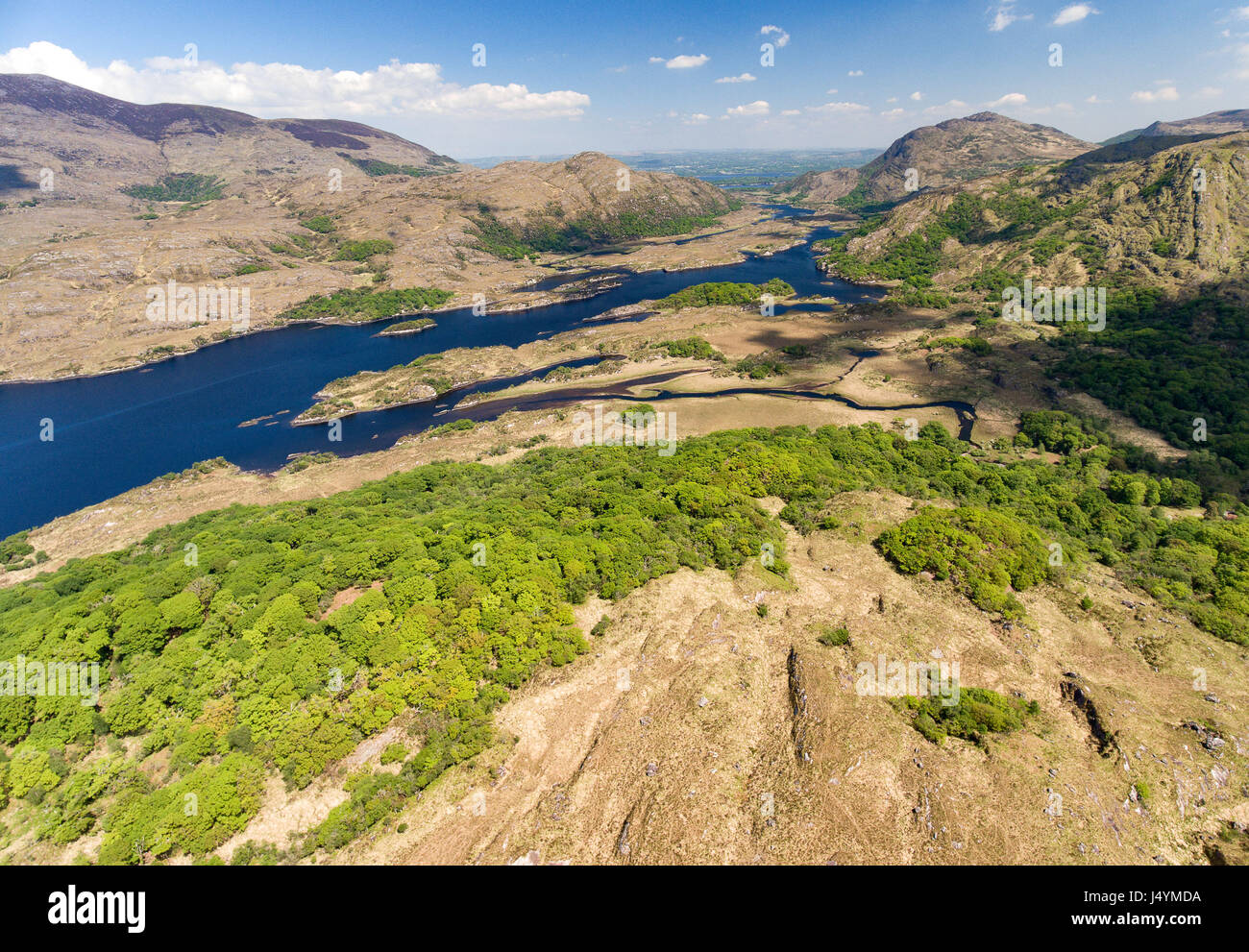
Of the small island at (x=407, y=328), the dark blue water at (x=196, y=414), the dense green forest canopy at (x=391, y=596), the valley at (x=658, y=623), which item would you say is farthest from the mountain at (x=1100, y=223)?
the small island at (x=407, y=328)

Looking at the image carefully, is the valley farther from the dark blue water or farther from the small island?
the small island

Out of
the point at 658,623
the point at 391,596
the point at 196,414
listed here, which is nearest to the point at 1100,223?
→ the point at 658,623

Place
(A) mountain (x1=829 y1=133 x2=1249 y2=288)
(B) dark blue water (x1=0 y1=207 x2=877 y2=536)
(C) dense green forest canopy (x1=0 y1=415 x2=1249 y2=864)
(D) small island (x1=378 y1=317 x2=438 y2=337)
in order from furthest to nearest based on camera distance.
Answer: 1. (D) small island (x1=378 y1=317 x2=438 y2=337)
2. (A) mountain (x1=829 y1=133 x2=1249 y2=288)
3. (B) dark blue water (x1=0 y1=207 x2=877 y2=536)
4. (C) dense green forest canopy (x1=0 y1=415 x2=1249 y2=864)

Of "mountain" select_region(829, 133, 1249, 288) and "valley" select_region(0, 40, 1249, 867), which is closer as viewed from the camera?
"valley" select_region(0, 40, 1249, 867)

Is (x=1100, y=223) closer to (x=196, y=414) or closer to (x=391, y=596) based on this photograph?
(x=391, y=596)

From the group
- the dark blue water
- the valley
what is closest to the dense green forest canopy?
the valley

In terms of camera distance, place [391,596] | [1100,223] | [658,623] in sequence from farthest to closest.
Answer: [1100,223] < [658,623] < [391,596]
